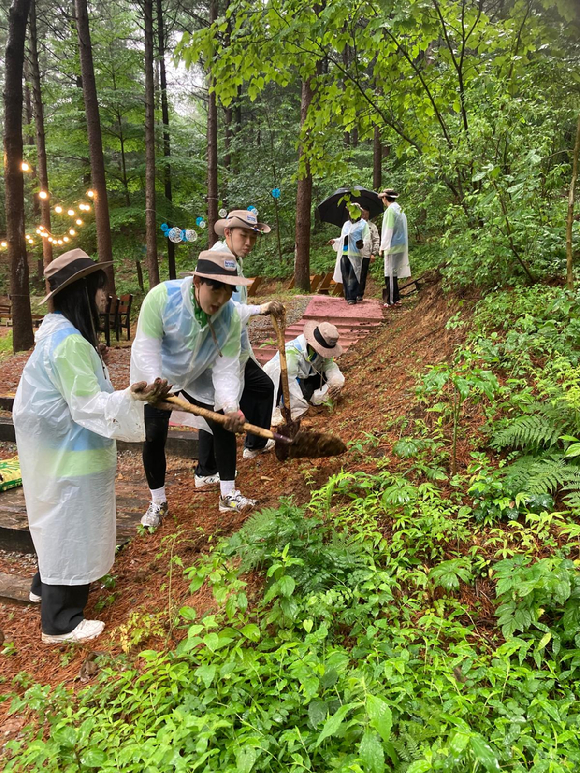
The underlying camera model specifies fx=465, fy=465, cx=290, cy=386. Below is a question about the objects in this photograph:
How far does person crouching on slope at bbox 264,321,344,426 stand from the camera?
5176 mm

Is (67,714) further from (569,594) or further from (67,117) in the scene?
(67,117)

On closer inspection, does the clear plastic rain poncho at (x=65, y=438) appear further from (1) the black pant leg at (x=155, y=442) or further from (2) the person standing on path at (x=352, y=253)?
(2) the person standing on path at (x=352, y=253)

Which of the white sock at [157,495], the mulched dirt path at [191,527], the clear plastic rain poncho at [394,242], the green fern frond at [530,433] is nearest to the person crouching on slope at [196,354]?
the white sock at [157,495]

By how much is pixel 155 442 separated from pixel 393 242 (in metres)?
7.11

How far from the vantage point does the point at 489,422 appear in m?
3.47

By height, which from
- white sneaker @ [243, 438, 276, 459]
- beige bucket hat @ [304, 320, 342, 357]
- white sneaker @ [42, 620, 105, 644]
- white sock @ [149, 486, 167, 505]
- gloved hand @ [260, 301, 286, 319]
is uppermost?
gloved hand @ [260, 301, 286, 319]

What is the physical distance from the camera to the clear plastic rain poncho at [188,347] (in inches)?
132

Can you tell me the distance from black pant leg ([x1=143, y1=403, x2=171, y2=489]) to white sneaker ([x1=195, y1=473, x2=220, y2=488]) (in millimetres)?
720

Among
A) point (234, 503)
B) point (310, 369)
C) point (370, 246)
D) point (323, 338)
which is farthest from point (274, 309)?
point (370, 246)

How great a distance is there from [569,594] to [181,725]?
1.69 metres

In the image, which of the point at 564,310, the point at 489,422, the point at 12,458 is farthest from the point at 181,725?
the point at 12,458

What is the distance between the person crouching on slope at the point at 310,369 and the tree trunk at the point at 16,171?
8.02m

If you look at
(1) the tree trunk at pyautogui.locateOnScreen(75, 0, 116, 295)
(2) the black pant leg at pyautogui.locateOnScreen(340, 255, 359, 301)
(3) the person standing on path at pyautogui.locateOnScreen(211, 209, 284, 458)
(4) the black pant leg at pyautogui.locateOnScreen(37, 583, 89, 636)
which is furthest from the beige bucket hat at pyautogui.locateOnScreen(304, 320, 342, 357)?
(1) the tree trunk at pyautogui.locateOnScreen(75, 0, 116, 295)

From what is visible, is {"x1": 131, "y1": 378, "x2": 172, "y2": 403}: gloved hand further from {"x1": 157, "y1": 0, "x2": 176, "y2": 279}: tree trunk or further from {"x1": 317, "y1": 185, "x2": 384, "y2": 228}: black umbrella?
{"x1": 157, "y1": 0, "x2": 176, "y2": 279}: tree trunk
